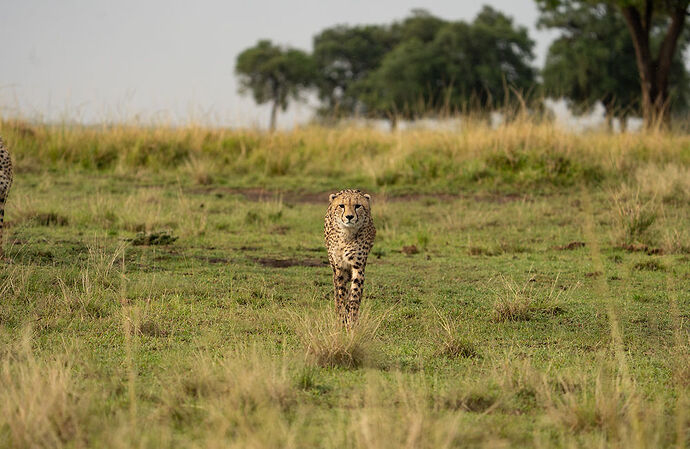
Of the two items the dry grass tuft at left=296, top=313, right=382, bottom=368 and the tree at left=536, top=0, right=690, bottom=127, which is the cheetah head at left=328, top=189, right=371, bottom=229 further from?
the tree at left=536, top=0, right=690, bottom=127

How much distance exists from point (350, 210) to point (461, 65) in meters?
31.5

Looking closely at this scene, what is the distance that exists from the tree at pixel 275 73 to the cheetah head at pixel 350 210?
3681 cm

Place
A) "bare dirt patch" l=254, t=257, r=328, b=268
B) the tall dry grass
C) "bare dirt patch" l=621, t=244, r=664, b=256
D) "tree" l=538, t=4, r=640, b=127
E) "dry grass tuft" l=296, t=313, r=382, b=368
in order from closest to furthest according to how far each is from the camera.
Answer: "dry grass tuft" l=296, t=313, r=382, b=368, "bare dirt patch" l=254, t=257, r=328, b=268, "bare dirt patch" l=621, t=244, r=664, b=256, the tall dry grass, "tree" l=538, t=4, r=640, b=127

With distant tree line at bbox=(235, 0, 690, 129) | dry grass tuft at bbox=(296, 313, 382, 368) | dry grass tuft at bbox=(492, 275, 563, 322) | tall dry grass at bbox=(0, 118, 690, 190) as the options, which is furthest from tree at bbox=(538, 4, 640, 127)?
dry grass tuft at bbox=(296, 313, 382, 368)

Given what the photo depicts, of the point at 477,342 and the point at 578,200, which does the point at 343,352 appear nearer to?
the point at 477,342

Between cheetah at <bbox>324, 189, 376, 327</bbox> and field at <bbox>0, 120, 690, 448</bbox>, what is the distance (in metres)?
0.18

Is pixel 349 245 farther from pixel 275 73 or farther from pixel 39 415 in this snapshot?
pixel 275 73

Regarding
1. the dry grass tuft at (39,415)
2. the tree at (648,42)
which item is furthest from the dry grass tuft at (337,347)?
the tree at (648,42)

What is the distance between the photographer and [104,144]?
546 inches

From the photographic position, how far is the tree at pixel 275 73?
42000 mm

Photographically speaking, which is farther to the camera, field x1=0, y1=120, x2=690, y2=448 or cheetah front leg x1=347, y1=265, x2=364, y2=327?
cheetah front leg x1=347, y1=265, x2=364, y2=327

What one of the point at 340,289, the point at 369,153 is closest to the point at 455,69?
the point at 369,153

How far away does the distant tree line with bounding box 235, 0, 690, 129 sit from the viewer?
108 ft

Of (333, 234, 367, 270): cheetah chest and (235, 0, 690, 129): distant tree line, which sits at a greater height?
(235, 0, 690, 129): distant tree line
